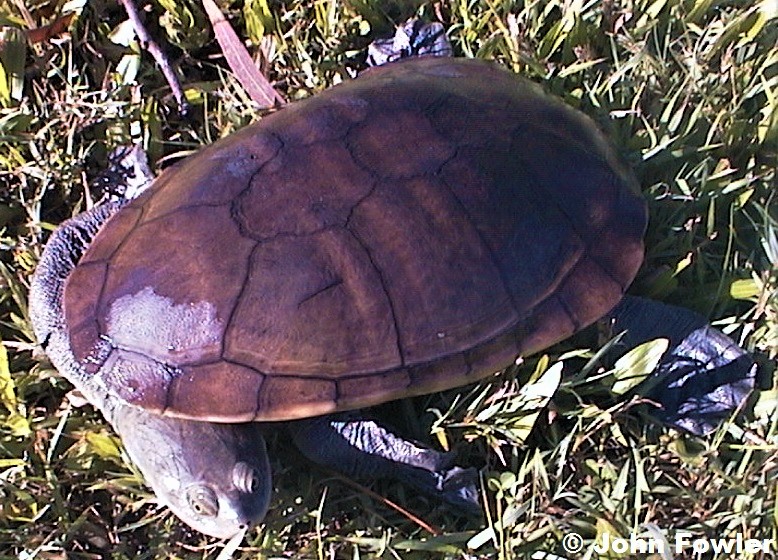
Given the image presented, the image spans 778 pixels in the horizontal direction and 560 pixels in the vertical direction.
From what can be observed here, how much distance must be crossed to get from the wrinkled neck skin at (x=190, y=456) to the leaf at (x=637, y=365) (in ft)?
3.50

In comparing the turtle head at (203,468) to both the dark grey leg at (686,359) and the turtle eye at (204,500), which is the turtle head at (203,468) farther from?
the dark grey leg at (686,359)

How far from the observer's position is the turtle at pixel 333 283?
8.18 feet

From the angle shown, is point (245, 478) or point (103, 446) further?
point (103, 446)

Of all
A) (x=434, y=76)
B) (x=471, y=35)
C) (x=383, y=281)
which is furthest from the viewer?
(x=471, y=35)

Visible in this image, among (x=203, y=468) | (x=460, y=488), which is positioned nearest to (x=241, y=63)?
(x=203, y=468)

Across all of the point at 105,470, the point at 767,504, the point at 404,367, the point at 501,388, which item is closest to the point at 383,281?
the point at 404,367

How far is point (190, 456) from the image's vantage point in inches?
101

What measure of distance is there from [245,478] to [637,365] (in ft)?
3.90

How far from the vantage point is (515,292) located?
2.64 metres

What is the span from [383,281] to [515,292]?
15.1 inches

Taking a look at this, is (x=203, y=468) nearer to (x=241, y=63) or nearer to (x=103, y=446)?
(x=103, y=446)

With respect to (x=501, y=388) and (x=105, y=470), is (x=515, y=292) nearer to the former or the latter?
(x=501, y=388)

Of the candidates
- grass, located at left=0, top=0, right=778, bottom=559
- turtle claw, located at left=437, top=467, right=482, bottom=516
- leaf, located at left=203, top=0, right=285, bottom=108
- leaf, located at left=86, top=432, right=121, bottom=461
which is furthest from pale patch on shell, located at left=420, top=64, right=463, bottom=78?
leaf, located at left=86, top=432, right=121, bottom=461

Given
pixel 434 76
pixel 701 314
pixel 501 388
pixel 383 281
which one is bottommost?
pixel 701 314
